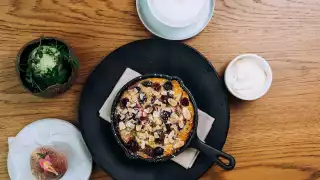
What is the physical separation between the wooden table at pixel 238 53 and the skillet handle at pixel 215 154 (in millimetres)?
118

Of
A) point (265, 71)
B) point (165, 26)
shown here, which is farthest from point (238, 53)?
point (165, 26)

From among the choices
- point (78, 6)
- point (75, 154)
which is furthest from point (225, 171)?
point (78, 6)

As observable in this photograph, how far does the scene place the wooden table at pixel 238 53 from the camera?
4.65 feet

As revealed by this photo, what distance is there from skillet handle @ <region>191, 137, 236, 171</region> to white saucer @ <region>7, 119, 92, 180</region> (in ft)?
0.98

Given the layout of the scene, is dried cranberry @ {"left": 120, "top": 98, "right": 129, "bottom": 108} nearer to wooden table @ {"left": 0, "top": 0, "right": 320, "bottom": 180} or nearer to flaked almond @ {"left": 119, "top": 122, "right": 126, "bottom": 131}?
flaked almond @ {"left": 119, "top": 122, "right": 126, "bottom": 131}

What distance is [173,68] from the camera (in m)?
1.42

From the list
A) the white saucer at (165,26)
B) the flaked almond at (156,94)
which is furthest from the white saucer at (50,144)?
the white saucer at (165,26)

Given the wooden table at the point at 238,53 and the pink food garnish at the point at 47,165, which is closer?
the pink food garnish at the point at 47,165

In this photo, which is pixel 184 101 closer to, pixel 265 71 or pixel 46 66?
pixel 265 71

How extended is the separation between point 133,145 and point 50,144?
23 centimetres

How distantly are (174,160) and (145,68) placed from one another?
27 centimetres

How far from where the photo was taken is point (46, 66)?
1.32m

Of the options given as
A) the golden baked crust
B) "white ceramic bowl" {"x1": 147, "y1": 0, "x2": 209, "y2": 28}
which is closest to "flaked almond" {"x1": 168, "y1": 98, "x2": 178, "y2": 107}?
the golden baked crust

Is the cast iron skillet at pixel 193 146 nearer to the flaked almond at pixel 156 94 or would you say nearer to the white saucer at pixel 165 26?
the flaked almond at pixel 156 94
